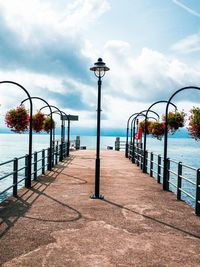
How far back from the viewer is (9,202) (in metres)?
9.95

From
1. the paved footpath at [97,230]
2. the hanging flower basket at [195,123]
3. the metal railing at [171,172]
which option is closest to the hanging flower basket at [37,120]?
the metal railing at [171,172]

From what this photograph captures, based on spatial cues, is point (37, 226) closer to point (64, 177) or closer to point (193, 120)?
point (193, 120)

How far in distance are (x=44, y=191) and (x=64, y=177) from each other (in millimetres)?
3795

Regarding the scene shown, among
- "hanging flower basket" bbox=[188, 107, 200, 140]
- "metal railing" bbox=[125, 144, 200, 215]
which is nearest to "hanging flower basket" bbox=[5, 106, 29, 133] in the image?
"metal railing" bbox=[125, 144, 200, 215]

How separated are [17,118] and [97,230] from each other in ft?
37.2

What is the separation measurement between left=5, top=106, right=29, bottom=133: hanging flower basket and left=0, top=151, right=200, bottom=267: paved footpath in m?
6.04

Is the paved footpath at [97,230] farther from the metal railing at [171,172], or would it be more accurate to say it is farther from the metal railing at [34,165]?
the metal railing at [34,165]

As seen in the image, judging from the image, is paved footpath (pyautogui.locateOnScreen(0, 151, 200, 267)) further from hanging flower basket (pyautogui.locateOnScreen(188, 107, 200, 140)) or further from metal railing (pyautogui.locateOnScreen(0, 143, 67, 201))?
hanging flower basket (pyautogui.locateOnScreen(188, 107, 200, 140))

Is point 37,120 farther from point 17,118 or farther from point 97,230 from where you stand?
point 97,230

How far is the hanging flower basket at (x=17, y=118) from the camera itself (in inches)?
683

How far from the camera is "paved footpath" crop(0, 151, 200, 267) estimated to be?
18.7ft

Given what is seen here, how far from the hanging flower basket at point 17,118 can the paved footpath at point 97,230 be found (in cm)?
604

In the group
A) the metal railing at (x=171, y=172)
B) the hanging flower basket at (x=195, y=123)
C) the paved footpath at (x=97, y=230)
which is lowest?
the paved footpath at (x=97, y=230)

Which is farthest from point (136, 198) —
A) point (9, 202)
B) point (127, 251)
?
point (127, 251)
